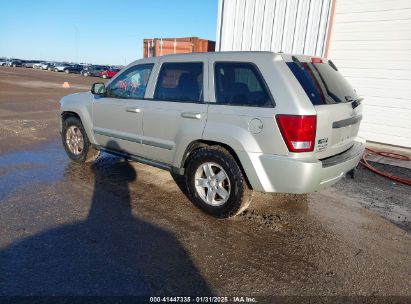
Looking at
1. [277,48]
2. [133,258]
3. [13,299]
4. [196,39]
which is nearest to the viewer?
[13,299]

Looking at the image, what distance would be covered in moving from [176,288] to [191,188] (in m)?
1.62

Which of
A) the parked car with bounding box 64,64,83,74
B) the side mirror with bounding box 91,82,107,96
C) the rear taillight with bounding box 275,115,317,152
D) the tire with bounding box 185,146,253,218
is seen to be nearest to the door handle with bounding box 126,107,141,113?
the side mirror with bounding box 91,82,107,96

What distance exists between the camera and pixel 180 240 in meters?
3.33

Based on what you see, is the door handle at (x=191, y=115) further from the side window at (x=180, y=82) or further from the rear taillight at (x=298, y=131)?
the rear taillight at (x=298, y=131)

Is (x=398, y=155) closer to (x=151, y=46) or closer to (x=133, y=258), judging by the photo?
(x=133, y=258)

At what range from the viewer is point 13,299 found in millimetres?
2357

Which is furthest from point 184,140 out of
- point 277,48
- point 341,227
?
point 277,48

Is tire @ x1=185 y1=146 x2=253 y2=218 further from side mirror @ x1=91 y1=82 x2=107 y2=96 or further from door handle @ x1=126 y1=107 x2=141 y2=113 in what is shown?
side mirror @ x1=91 y1=82 x2=107 y2=96

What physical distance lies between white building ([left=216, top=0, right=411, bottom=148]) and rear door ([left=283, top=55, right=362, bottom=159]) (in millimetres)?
5099

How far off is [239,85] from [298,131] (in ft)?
2.94

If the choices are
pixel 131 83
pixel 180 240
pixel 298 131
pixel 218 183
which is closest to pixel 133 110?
pixel 131 83

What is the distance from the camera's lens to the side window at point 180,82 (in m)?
3.97

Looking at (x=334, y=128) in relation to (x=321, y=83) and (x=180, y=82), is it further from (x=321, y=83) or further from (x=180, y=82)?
(x=180, y=82)

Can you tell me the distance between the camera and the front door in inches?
180
